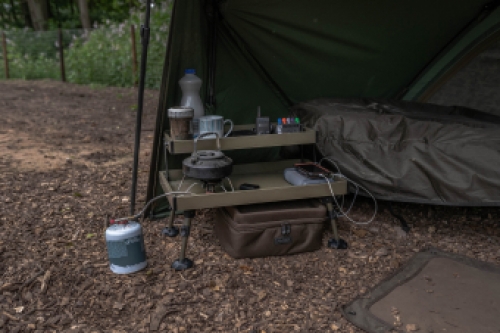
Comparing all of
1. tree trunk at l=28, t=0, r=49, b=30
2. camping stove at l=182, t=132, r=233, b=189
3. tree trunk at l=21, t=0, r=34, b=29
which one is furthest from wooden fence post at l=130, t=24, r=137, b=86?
tree trunk at l=21, t=0, r=34, b=29

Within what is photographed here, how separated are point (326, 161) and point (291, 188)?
0.70 m

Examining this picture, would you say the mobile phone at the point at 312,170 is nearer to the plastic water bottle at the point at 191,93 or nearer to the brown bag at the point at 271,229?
the brown bag at the point at 271,229

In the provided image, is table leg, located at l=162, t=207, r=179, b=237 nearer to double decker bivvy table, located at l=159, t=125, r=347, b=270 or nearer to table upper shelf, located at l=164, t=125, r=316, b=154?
double decker bivvy table, located at l=159, t=125, r=347, b=270

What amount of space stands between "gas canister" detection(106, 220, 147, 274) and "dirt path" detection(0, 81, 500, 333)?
0.07 metres

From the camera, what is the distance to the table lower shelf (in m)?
2.99

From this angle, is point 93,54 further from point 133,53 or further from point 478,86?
point 478,86

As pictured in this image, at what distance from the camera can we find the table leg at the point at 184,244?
3033 mm

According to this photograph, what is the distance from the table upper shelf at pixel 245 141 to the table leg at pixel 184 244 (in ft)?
1.37

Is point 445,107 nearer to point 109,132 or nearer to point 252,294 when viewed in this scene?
point 252,294

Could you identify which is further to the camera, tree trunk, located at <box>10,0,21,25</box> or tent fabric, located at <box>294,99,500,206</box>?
tree trunk, located at <box>10,0,21,25</box>

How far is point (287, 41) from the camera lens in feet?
13.3

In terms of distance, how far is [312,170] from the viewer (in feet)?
11.7

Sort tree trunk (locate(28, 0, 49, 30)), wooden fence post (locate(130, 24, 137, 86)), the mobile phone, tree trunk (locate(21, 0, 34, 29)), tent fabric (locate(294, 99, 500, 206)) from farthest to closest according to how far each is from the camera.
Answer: tree trunk (locate(21, 0, 34, 29)), tree trunk (locate(28, 0, 49, 30)), wooden fence post (locate(130, 24, 137, 86)), the mobile phone, tent fabric (locate(294, 99, 500, 206))

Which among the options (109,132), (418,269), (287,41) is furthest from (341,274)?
(109,132)
